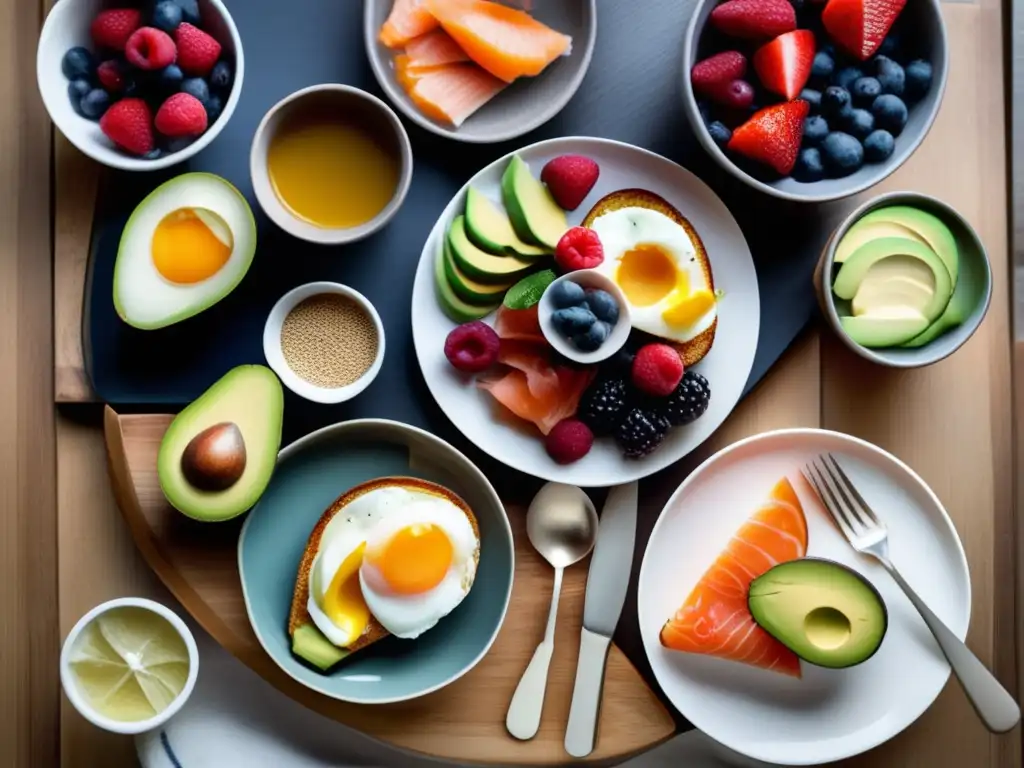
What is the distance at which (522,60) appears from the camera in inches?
55.9

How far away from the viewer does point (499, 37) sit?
1.42 metres

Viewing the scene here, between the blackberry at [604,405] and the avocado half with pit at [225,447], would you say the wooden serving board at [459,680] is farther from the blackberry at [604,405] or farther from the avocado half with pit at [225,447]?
the blackberry at [604,405]

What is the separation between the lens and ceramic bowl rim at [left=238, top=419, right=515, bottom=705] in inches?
52.4

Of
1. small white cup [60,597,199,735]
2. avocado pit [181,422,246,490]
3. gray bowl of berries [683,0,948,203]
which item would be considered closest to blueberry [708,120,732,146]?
gray bowl of berries [683,0,948,203]

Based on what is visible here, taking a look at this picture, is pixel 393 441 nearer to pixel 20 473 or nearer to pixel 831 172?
pixel 20 473

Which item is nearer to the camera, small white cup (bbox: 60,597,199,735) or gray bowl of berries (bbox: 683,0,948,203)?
small white cup (bbox: 60,597,199,735)

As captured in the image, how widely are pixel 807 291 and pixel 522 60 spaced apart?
544mm

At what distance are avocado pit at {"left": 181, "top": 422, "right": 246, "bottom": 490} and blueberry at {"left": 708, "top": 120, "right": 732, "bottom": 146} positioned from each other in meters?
0.78

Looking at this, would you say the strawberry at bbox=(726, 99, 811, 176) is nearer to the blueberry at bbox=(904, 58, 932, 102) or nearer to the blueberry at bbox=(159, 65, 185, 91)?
the blueberry at bbox=(904, 58, 932, 102)

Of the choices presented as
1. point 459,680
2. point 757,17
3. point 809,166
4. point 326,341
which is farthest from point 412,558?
point 757,17

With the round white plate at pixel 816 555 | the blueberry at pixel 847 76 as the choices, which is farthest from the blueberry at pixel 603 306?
the blueberry at pixel 847 76

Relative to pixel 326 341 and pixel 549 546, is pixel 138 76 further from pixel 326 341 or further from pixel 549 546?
pixel 549 546

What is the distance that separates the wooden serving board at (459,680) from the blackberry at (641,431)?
19cm

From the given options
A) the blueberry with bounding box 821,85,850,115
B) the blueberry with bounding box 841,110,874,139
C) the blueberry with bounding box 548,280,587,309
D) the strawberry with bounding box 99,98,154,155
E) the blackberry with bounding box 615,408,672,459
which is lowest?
the blackberry with bounding box 615,408,672,459
